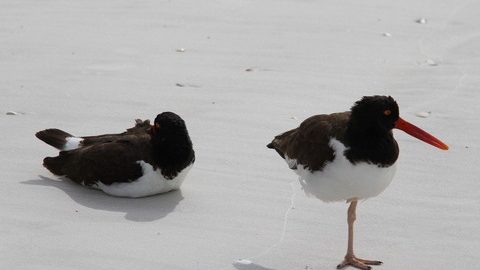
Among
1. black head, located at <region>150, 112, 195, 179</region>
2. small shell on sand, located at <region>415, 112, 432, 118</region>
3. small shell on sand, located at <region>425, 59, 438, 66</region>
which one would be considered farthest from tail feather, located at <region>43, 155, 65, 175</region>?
small shell on sand, located at <region>425, 59, 438, 66</region>

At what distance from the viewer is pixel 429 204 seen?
6.16 meters

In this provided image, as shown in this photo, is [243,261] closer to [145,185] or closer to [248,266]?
[248,266]

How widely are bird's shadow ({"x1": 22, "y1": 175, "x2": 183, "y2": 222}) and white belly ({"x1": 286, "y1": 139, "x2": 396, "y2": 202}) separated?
1.22 meters

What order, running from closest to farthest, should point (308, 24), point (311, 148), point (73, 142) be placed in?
point (311, 148) → point (73, 142) → point (308, 24)

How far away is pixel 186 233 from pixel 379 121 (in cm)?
139

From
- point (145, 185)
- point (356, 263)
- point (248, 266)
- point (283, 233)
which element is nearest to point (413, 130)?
point (356, 263)

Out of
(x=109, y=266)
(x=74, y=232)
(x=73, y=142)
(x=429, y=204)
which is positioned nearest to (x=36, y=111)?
(x=73, y=142)

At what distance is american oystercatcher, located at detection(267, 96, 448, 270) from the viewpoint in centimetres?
508

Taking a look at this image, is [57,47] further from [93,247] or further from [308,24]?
[93,247]

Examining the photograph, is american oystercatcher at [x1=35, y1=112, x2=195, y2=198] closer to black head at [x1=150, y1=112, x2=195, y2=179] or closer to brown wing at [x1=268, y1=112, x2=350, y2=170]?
black head at [x1=150, y1=112, x2=195, y2=179]

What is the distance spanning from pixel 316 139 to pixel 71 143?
6.67ft

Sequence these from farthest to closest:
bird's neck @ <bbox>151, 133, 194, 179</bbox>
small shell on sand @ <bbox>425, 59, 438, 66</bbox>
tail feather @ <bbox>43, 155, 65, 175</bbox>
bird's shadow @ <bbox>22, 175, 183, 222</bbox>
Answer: small shell on sand @ <bbox>425, 59, 438, 66</bbox>
tail feather @ <bbox>43, 155, 65, 175</bbox>
bird's neck @ <bbox>151, 133, 194, 179</bbox>
bird's shadow @ <bbox>22, 175, 183, 222</bbox>

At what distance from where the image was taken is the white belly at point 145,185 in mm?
6121

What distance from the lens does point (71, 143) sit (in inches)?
260
